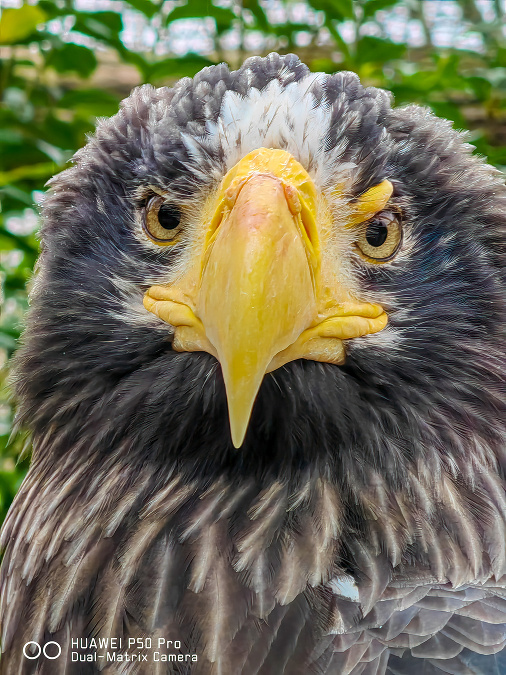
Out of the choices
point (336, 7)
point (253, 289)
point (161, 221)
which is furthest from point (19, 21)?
point (253, 289)

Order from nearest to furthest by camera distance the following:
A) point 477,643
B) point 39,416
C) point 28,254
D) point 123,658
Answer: point 477,643
point 123,658
point 39,416
point 28,254

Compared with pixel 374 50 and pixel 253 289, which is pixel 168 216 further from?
pixel 374 50

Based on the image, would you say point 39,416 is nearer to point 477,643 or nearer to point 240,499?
point 240,499

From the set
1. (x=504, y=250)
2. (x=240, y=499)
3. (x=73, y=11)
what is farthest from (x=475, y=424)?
(x=73, y=11)

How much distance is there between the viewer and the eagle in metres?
1.17

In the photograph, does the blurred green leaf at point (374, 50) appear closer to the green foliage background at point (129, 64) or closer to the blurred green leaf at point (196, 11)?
the green foliage background at point (129, 64)

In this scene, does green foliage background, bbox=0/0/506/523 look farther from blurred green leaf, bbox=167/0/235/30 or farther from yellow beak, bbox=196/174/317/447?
yellow beak, bbox=196/174/317/447

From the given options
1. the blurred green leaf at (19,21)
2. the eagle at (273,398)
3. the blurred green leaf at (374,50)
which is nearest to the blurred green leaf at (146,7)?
the blurred green leaf at (19,21)

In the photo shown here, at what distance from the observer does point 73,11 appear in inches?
88.4

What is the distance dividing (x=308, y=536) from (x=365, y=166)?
2.02 ft

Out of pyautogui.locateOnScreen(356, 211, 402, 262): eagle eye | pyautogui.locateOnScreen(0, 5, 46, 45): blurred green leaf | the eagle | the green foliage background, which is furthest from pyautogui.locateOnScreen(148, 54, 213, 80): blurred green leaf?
pyautogui.locateOnScreen(356, 211, 402, 262): eagle eye

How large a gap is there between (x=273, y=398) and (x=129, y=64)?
1589 millimetres

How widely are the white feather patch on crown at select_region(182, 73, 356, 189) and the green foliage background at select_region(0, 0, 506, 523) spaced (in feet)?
3.21

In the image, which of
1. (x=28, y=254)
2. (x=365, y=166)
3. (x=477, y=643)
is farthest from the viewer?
(x=28, y=254)
